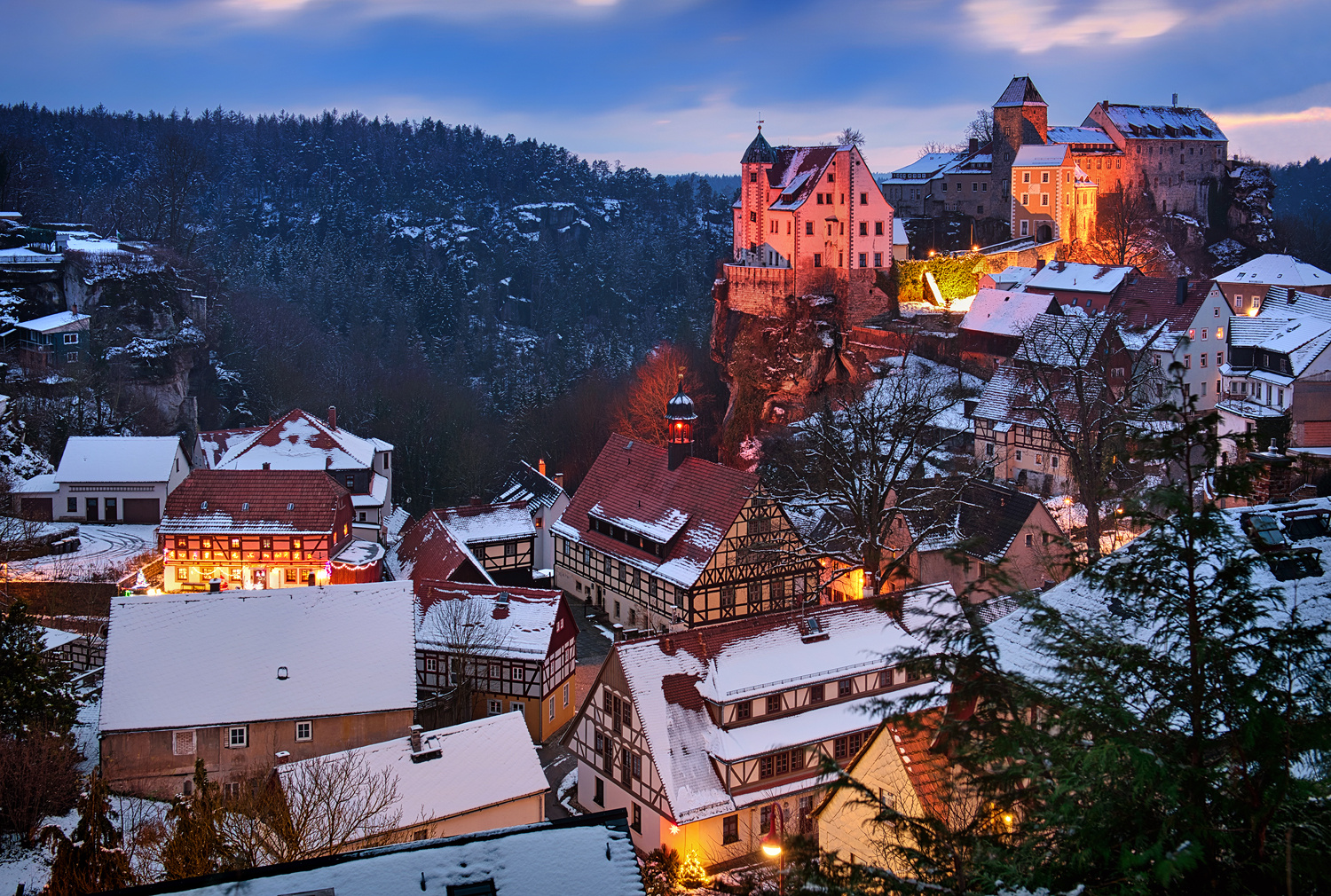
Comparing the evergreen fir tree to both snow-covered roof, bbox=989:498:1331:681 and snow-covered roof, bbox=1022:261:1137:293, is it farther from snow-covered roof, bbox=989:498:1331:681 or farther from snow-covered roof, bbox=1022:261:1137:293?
snow-covered roof, bbox=1022:261:1137:293

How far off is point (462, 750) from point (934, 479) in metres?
18.4

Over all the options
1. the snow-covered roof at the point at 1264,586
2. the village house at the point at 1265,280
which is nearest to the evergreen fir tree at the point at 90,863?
the snow-covered roof at the point at 1264,586

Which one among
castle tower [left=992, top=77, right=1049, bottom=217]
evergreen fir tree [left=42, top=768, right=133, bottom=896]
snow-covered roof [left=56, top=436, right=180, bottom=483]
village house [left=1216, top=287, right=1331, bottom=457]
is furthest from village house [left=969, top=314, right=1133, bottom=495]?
evergreen fir tree [left=42, top=768, right=133, bottom=896]

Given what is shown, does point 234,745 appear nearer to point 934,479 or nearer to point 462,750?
point 462,750

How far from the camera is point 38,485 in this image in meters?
43.2

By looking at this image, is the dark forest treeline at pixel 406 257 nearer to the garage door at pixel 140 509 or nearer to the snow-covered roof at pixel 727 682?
the garage door at pixel 140 509

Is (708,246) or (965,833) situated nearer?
(965,833)

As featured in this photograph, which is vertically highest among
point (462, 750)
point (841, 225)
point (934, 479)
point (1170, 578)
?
point (841, 225)

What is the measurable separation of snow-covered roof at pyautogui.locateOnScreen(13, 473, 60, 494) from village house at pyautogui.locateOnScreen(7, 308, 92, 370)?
12821 millimetres

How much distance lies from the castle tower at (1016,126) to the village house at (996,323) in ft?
59.9

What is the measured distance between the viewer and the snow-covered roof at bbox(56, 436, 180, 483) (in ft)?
140

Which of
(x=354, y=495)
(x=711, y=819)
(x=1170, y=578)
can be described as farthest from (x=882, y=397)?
(x=1170, y=578)

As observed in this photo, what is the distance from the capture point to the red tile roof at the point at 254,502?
35938mm

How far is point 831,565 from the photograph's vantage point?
34.7 metres
